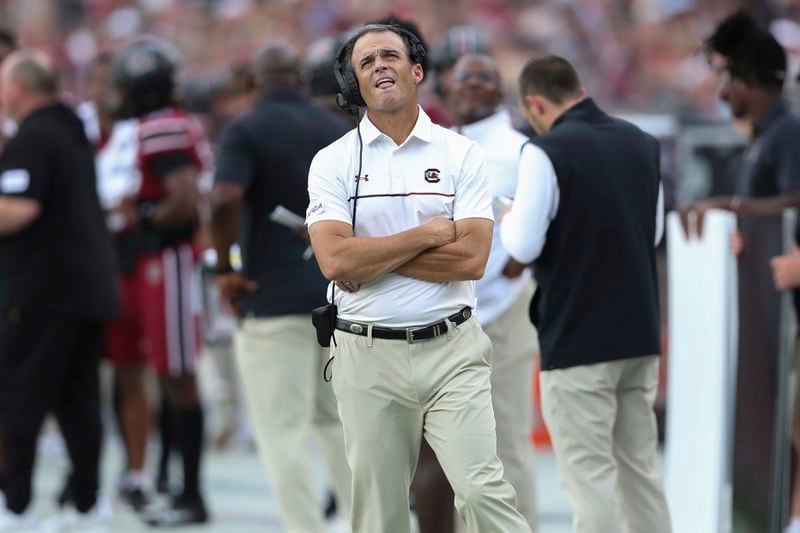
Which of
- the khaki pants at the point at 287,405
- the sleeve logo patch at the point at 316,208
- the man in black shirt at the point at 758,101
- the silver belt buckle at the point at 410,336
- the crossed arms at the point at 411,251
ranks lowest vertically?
the khaki pants at the point at 287,405

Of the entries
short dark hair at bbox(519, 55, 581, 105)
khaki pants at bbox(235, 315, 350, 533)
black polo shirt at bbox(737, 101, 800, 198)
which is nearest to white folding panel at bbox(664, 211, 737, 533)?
black polo shirt at bbox(737, 101, 800, 198)

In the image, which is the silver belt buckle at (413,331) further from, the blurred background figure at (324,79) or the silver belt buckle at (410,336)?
the blurred background figure at (324,79)

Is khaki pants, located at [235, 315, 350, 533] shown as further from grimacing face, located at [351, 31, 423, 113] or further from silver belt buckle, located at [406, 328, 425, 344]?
grimacing face, located at [351, 31, 423, 113]

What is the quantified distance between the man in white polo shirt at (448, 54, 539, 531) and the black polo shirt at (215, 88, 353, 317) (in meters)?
0.88

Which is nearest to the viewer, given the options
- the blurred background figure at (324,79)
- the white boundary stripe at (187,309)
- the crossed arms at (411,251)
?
the crossed arms at (411,251)

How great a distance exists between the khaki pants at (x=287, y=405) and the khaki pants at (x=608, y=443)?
1.54m

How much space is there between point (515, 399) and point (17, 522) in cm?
275

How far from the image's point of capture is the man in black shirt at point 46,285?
777 cm

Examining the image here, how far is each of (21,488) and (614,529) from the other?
3314mm

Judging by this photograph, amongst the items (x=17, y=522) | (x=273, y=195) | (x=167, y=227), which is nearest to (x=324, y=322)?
(x=273, y=195)

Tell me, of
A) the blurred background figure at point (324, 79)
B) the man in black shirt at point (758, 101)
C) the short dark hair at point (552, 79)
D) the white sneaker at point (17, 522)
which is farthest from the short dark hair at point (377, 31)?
the white sneaker at point (17, 522)

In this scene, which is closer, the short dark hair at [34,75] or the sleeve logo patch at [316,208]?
the sleeve logo patch at [316,208]

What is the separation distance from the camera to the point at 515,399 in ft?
21.3

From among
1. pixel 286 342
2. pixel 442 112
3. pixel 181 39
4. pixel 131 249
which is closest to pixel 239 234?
pixel 286 342
